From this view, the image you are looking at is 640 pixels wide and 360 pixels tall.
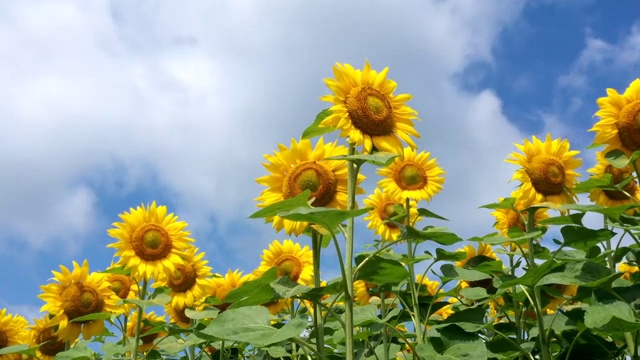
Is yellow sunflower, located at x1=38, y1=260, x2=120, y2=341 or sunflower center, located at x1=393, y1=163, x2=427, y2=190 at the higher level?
sunflower center, located at x1=393, y1=163, x2=427, y2=190

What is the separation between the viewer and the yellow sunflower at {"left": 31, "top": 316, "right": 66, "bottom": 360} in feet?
24.6

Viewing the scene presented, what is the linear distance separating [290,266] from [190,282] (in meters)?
0.99

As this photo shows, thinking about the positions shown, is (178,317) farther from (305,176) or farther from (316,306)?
(316,306)

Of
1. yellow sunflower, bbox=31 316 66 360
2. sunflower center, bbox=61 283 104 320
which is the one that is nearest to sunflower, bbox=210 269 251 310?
sunflower center, bbox=61 283 104 320

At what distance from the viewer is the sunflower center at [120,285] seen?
7.19 meters

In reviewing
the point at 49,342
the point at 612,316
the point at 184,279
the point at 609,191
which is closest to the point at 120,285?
the point at 184,279

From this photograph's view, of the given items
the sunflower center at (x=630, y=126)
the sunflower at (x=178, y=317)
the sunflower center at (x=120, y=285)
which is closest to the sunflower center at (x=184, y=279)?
the sunflower at (x=178, y=317)

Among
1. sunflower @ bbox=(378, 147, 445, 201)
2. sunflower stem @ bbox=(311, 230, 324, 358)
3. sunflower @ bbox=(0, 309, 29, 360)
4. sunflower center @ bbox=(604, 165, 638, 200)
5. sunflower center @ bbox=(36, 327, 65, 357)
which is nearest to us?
sunflower stem @ bbox=(311, 230, 324, 358)

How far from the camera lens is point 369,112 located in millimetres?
4008

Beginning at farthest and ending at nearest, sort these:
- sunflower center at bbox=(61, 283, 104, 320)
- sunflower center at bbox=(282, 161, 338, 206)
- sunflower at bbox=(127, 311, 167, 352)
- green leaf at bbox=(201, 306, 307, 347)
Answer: sunflower at bbox=(127, 311, 167, 352) → sunflower center at bbox=(61, 283, 104, 320) → sunflower center at bbox=(282, 161, 338, 206) → green leaf at bbox=(201, 306, 307, 347)

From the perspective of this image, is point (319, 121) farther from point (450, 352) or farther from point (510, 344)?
point (510, 344)

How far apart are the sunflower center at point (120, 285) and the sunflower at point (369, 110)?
13.3 ft

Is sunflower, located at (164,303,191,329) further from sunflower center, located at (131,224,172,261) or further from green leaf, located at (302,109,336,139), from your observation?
green leaf, located at (302,109,336,139)

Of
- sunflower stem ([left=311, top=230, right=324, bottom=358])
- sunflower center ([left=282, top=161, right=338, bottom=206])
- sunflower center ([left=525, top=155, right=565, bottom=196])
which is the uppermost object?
sunflower center ([left=525, top=155, right=565, bottom=196])
